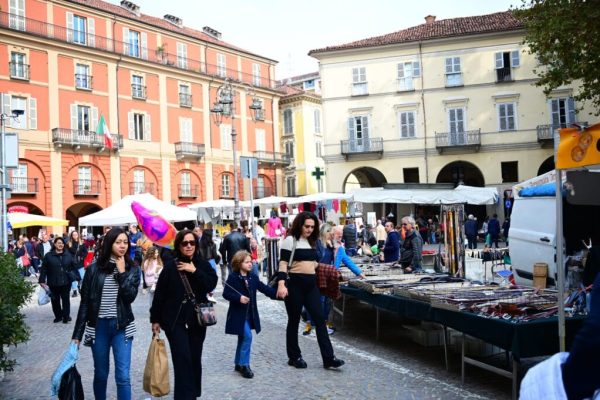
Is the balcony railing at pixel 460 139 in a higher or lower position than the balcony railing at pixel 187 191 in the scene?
higher

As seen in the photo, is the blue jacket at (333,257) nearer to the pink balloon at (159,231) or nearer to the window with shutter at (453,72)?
the pink balloon at (159,231)

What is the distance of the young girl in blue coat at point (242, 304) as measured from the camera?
6.70 m

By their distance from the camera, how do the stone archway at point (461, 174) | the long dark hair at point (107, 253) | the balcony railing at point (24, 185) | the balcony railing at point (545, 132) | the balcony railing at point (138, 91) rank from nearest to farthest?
the long dark hair at point (107, 253) → the balcony railing at point (545, 132) → the balcony railing at point (24, 185) → the stone archway at point (461, 174) → the balcony railing at point (138, 91)

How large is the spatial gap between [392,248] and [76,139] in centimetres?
2863

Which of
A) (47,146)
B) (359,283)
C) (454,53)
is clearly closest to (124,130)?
(47,146)

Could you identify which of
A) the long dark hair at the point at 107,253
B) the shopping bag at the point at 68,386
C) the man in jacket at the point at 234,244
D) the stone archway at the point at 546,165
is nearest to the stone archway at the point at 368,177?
the stone archway at the point at 546,165

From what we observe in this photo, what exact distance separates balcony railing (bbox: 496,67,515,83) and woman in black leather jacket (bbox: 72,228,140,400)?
104 ft

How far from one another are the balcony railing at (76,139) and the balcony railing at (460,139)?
66.3 ft

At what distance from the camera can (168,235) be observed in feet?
→ 39.9

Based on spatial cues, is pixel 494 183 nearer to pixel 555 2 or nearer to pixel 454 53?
pixel 454 53

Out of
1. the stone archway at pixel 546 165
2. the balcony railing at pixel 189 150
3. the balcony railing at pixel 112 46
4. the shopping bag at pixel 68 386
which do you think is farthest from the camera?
the balcony railing at pixel 189 150

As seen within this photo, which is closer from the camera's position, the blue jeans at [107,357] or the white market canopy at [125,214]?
the blue jeans at [107,357]

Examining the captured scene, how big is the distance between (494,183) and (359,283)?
2704 centimetres

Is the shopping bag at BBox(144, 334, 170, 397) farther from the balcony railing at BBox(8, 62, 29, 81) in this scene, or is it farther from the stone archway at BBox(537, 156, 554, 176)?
the balcony railing at BBox(8, 62, 29, 81)
